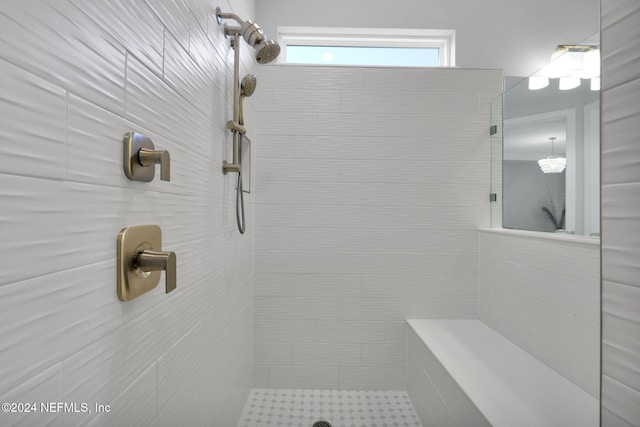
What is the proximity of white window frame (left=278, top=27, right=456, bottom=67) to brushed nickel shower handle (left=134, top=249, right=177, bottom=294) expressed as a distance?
1873 millimetres

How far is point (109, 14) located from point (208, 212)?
649 millimetres

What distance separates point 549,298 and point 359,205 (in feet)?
3.30

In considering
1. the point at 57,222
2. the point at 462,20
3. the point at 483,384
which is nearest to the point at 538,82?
the point at 462,20

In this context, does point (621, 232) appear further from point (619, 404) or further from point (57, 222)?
point (57, 222)

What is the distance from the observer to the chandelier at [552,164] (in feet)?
4.49

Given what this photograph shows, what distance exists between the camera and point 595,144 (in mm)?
1104

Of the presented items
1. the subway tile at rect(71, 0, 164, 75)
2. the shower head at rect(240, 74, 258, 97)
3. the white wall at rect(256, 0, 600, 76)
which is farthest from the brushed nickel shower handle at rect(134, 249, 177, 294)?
the white wall at rect(256, 0, 600, 76)

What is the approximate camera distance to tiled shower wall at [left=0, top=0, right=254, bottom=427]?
0.38m

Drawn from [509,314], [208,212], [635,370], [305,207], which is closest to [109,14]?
[208,212]

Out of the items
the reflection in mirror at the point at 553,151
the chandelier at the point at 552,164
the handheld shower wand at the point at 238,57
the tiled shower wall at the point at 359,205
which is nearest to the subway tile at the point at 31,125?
the handheld shower wand at the point at 238,57

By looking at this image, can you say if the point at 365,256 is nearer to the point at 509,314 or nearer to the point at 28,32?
the point at 509,314

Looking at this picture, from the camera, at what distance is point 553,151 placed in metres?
1.42

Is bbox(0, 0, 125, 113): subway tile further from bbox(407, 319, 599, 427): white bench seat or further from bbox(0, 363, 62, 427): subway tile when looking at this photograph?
bbox(407, 319, 599, 427): white bench seat

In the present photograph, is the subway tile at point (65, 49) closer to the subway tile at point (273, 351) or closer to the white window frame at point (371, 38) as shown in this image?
the subway tile at point (273, 351)
